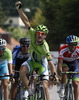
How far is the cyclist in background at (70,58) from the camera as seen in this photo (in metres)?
10.2

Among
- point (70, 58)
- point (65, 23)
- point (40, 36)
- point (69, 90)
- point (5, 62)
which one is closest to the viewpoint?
point (40, 36)

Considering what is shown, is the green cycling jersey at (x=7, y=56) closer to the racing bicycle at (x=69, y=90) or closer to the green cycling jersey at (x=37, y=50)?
the green cycling jersey at (x=37, y=50)

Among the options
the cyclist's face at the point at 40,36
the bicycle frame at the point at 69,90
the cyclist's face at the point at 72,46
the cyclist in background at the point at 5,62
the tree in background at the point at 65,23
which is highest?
the tree in background at the point at 65,23

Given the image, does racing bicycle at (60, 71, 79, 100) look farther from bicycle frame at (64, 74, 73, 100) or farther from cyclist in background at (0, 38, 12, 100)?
cyclist in background at (0, 38, 12, 100)

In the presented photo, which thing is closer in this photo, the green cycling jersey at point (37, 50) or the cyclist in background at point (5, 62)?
→ the green cycling jersey at point (37, 50)

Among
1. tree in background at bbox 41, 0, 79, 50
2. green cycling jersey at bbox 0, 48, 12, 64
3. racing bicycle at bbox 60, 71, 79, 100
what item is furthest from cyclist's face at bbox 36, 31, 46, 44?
tree in background at bbox 41, 0, 79, 50

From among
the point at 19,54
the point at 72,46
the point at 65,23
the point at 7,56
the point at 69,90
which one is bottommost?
the point at 69,90

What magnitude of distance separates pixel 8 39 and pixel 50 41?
18.8 m

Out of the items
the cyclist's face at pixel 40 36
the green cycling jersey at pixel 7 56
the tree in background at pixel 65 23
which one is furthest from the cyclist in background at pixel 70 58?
the tree in background at pixel 65 23

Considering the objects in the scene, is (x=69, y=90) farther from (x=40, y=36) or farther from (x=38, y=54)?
(x=40, y=36)

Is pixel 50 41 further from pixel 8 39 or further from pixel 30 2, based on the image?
pixel 30 2

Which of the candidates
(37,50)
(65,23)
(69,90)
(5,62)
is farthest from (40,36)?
(65,23)

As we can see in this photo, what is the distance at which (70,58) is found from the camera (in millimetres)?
10711

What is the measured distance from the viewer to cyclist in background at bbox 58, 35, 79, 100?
10188mm
